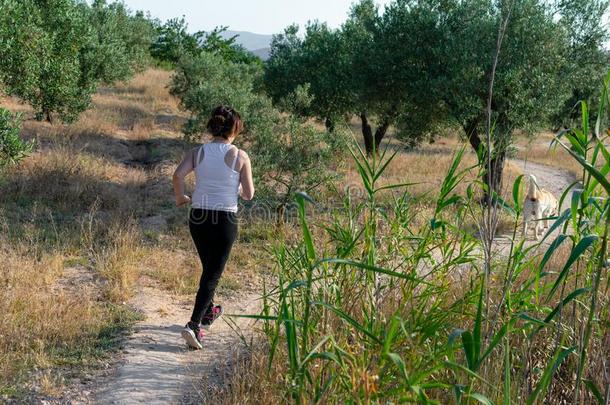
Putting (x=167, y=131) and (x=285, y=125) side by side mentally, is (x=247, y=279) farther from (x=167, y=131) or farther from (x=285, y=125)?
(x=167, y=131)

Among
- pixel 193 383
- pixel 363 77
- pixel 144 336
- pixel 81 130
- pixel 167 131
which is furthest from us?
pixel 167 131

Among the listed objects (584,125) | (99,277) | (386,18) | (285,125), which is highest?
(386,18)

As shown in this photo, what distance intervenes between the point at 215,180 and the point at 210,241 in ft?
1.61

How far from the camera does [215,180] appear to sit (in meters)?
4.82

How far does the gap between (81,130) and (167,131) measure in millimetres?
3311

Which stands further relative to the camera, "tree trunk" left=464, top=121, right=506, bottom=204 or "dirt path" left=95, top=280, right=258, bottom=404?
"dirt path" left=95, top=280, right=258, bottom=404

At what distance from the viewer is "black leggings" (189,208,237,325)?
15.8 feet

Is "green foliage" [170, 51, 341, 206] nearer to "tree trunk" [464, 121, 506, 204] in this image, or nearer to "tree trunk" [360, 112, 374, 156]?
"tree trunk" [464, 121, 506, 204]

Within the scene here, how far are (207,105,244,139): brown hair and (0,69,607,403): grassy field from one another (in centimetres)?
90

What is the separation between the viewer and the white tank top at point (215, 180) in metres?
4.80

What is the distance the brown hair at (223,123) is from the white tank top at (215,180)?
0.11 meters

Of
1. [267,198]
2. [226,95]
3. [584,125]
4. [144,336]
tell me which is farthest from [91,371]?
[226,95]

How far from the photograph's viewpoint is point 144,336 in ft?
16.9

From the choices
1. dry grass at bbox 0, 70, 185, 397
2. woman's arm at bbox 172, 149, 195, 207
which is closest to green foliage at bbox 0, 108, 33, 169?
dry grass at bbox 0, 70, 185, 397
